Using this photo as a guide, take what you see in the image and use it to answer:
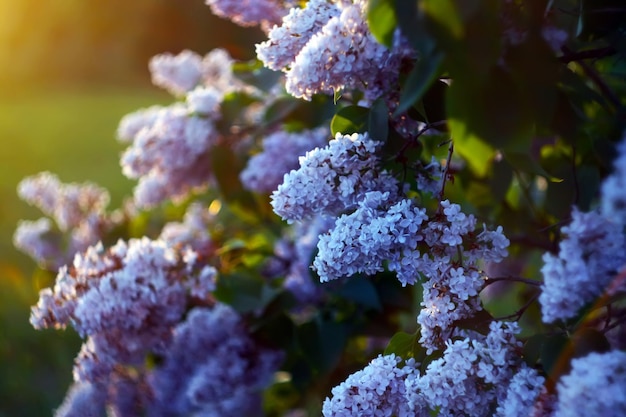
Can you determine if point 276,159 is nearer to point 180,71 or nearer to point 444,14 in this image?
point 180,71

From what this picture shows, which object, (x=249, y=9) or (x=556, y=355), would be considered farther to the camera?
(x=249, y=9)

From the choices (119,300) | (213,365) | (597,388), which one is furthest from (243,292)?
(597,388)

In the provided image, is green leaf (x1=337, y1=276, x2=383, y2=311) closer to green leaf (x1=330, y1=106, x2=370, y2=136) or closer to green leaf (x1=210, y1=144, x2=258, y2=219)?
green leaf (x1=210, y1=144, x2=258, y2=219)

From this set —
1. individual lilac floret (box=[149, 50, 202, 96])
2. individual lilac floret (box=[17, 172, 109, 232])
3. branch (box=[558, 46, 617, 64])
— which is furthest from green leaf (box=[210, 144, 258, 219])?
branch (box=[558, 46, 617, 64])

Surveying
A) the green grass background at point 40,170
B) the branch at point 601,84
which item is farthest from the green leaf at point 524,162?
the green grass background at point 40,170

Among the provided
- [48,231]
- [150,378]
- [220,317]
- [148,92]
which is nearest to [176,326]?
[220,317]

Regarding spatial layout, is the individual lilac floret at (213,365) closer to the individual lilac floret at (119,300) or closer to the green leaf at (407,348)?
the individual lilac floret at (119,300)

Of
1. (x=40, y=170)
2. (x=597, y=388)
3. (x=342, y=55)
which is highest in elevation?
(x=40, y=170)

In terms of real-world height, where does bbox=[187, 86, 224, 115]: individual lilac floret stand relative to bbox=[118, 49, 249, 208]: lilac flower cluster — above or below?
above
